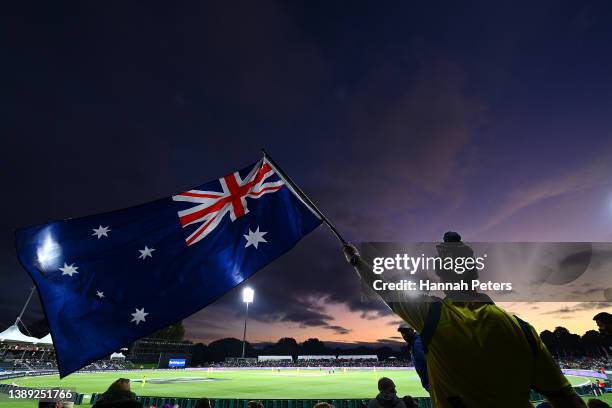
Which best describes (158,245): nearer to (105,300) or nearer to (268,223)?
(105,300)

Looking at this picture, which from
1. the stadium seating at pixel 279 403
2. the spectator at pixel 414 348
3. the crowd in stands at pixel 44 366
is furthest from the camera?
the crowd in stands at pixel 44 366

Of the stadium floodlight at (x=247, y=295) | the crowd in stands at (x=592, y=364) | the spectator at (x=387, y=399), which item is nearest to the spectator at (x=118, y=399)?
the spectator at (x=387, y=399)

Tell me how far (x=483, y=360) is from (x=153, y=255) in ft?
17.3

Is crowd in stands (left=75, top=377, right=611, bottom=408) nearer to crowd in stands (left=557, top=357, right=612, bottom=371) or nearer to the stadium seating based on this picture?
the stadium seating

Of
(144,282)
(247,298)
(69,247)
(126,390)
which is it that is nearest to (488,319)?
(126,390)

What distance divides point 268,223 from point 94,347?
3156 millimetres

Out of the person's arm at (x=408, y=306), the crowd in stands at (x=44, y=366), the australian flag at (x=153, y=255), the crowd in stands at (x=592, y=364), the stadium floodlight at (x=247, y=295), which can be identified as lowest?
the crowd in stands at (x=44, y=366)

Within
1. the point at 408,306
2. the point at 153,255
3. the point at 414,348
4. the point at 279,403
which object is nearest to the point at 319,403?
the point at 414,348

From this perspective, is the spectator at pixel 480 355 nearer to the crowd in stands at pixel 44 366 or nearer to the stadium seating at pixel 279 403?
the stadium seating at pixel 279 403

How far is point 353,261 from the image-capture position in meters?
2.92

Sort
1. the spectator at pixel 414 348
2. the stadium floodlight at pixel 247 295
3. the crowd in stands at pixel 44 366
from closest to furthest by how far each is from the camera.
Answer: the spectator at pixel 414 348
the crowd in stands at pixel 44 366
the stadium floodlight at pixel 247 295

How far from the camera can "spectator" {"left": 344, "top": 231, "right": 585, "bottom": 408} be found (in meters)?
1.96

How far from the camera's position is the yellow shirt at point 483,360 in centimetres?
196

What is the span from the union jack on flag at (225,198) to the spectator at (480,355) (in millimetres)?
4460
